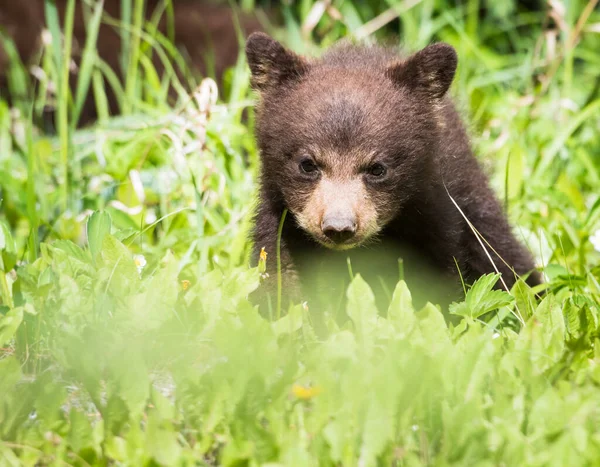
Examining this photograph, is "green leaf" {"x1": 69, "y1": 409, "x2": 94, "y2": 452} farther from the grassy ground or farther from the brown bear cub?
the brown bear cub

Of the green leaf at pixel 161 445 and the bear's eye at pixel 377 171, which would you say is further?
the bear's eye at pixel 377 171

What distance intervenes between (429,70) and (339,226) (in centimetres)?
86

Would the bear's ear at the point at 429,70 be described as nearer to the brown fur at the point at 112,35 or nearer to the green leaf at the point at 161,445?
the green leaf at the point at 161,445

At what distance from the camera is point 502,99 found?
255 inches

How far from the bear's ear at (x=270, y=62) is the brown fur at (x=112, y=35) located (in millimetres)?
3478

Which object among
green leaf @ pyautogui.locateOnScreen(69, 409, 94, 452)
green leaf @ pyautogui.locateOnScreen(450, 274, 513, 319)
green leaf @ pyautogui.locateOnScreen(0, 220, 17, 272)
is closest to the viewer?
green leaf @ pyautogui.locateOnScreen(69, 409, 94, 452)

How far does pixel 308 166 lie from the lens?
139 inches

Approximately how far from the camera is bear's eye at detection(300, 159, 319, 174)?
3.51 meters

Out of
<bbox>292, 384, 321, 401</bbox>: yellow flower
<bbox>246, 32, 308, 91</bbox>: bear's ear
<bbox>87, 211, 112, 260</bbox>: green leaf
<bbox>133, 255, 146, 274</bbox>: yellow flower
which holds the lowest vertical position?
<bbox>133, 255, 146, 274</bbox>: yellow flower

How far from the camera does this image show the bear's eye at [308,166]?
11.5 ft

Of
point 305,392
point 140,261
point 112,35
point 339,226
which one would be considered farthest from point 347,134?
point 112,35

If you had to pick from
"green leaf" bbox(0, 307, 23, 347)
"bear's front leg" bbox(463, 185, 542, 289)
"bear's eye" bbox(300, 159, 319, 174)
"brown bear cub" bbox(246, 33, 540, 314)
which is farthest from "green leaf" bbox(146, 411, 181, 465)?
"bear's front leg" bbox(463, 185, 542, 289)

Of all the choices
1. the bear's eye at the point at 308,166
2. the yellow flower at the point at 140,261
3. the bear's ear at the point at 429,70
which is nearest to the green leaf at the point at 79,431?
the yellow flower at the point at 140,261

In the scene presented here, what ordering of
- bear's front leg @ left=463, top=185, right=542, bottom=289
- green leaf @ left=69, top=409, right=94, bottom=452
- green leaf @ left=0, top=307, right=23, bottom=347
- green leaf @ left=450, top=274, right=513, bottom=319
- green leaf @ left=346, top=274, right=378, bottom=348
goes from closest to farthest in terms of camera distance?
1. green leaf @ left=69, top=409, right=94, bottom=452
2. green leaf @ left=0, top=307, right=23, bottom=347
3. green leaf @ left=346, top=274, right=378, bottom=348
4. green leaf @ left=450, top=274, right=513, bottom=319
5. bear's front leg @ left=463, top=185, right=542, bottom=289
